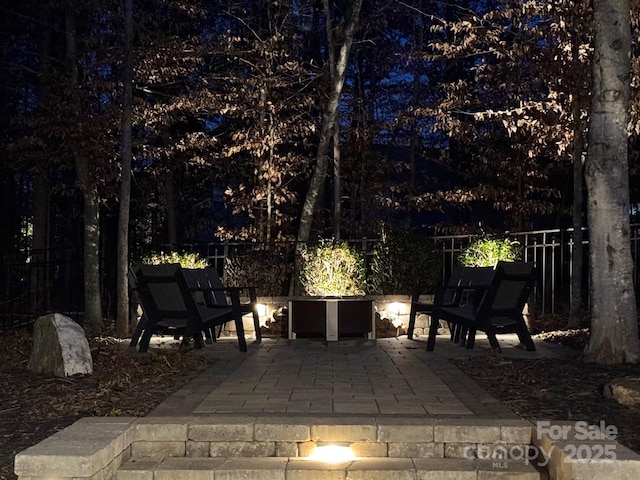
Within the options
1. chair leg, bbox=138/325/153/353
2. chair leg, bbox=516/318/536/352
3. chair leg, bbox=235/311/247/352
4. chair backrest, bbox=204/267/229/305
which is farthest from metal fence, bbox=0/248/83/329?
chair leg, bbox=516/318/536/352

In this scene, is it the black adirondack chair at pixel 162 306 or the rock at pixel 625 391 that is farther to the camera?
the black adirondack chair at pixel 162 306

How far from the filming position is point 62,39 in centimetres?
1261

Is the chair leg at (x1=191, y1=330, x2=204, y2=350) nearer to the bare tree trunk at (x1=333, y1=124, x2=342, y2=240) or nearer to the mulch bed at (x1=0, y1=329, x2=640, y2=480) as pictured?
the mulch bed at (x1=0, y1=329, x2=640, y2=480)

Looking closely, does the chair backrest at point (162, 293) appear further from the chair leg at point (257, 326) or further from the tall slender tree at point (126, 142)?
the tall slender tree at point (126, 142)

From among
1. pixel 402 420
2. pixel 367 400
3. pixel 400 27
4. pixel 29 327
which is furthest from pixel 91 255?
pixel 400 27

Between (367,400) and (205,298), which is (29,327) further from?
(367,400)

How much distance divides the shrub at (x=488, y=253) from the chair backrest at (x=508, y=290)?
217cm

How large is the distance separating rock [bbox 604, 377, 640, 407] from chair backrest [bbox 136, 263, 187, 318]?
12.3 feet

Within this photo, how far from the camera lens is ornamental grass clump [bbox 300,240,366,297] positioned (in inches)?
337

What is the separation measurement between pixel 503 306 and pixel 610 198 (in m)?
1.42

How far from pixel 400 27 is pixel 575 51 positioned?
27.5 feet

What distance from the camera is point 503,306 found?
263 inches

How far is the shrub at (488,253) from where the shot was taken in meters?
8.96

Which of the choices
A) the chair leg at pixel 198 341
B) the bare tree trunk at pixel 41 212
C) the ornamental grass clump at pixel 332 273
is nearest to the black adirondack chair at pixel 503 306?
the ornamental grass clump at pixel 332 273
